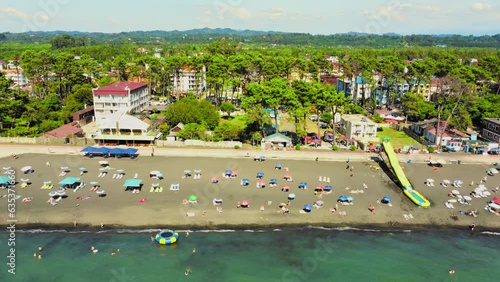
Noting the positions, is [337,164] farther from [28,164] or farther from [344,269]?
[28,164]

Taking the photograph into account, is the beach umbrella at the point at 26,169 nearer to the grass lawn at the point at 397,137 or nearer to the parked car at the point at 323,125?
the parked car at the point at 323,125

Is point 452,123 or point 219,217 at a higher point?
point 452,123

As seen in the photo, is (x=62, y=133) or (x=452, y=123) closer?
(x=62, y=133)

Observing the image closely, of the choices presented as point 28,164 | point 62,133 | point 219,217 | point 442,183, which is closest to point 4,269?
point 219,217

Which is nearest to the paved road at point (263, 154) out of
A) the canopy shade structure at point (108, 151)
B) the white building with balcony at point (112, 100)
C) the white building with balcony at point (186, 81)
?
the canopy shade structure at point (108, 151)

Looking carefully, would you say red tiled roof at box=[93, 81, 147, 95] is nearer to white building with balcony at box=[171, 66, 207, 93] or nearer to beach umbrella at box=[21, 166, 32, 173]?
beach umbrella at box=[21, 166, 32, 173]

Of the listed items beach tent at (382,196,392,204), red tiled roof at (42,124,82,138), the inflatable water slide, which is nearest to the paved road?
red tiled roof at (42,124,82,138)

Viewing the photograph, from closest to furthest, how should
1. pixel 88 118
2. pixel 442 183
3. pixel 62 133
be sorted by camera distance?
1. pixel 442 183
2. pixel 62 133
3. pixel 88 118
